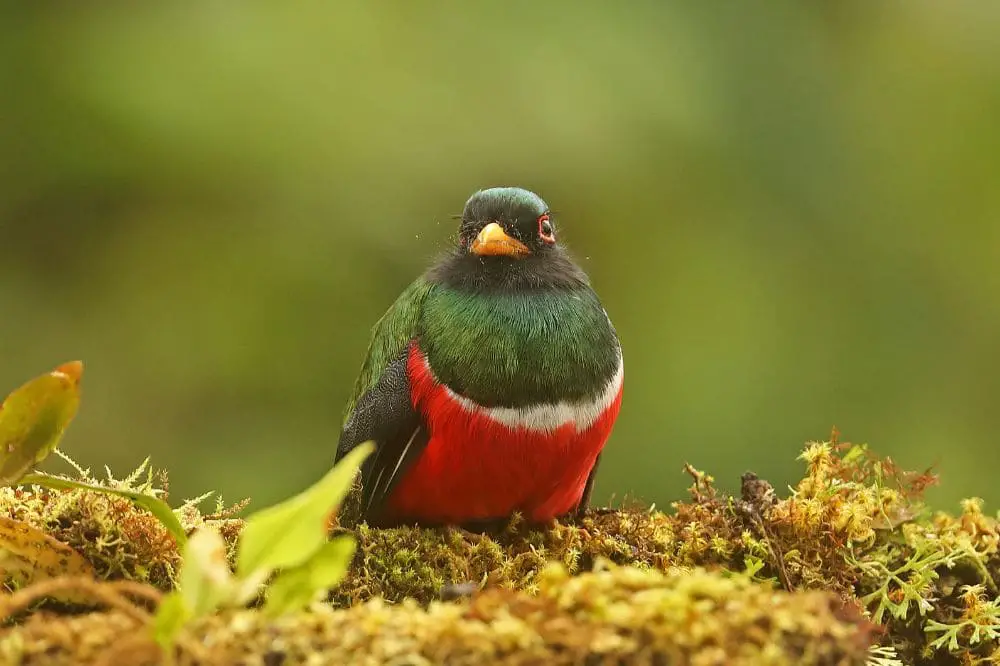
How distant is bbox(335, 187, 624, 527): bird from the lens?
11.3 feet

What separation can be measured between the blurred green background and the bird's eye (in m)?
1.95

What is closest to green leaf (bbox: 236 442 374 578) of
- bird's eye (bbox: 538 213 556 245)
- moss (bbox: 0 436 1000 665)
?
moss (bbox: 0 436 1000 665)

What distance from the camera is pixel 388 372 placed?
368 cm

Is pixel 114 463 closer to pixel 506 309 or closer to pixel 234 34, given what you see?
pixel 234 34

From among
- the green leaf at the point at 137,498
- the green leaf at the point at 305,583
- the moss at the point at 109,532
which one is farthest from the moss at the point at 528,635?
the moss at the point at 109,532

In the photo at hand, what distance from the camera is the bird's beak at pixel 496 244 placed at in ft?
12.3

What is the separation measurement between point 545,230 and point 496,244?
27 cm

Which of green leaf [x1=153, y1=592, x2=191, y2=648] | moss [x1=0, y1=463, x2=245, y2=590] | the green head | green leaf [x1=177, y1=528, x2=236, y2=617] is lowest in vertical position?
moss [x1=0, y1=463, x2=245, y2=590]

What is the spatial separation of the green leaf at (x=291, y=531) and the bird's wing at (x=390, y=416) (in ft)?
5.74

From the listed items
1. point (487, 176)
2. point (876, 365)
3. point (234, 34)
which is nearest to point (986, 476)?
point (876, 365)

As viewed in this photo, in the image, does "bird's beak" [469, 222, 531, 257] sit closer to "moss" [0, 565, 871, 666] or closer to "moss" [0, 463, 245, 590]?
"moss" [0, 463, 245, 590]

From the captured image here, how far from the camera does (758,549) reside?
122 inches

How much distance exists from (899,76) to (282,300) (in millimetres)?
3880

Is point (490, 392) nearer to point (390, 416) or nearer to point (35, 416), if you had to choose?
point (390, 416)
